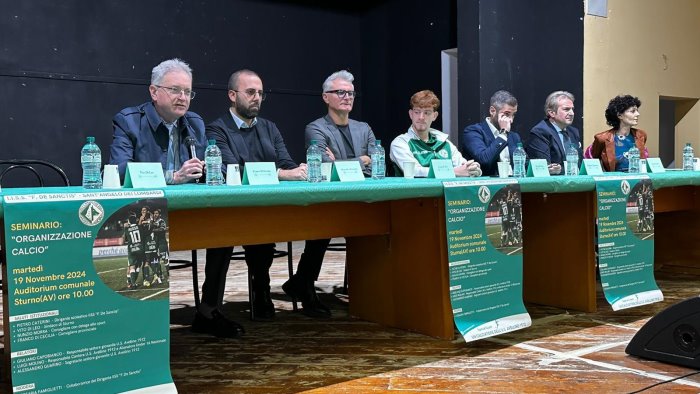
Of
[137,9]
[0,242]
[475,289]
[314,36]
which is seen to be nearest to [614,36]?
[314,36]

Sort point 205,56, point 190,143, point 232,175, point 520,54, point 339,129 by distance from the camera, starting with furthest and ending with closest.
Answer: point 205,56 → point 520,54 → point 339,129 → point 190,143 → point 232,175

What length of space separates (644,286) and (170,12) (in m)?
4.74

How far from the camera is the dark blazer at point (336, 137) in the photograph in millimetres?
3443

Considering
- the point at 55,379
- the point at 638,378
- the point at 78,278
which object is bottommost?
the point at 638,378

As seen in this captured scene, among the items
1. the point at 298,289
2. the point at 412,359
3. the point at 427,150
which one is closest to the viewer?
the point at 412,359

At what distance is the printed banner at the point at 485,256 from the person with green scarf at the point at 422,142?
0.85m

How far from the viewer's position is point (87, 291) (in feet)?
5.95

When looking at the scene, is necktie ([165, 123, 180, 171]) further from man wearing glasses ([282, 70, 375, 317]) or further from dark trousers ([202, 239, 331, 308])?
man wearing glasses ([282, 70, 375, 317])

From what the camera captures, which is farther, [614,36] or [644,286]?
[614,36]

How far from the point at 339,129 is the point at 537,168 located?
3.31 feet

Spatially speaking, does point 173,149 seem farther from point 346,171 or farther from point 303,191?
point 303,191

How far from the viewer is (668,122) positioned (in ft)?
25.6

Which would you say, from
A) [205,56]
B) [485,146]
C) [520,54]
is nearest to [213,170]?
[485,146]

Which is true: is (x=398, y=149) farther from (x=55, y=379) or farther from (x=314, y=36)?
(x=314, y=36)
